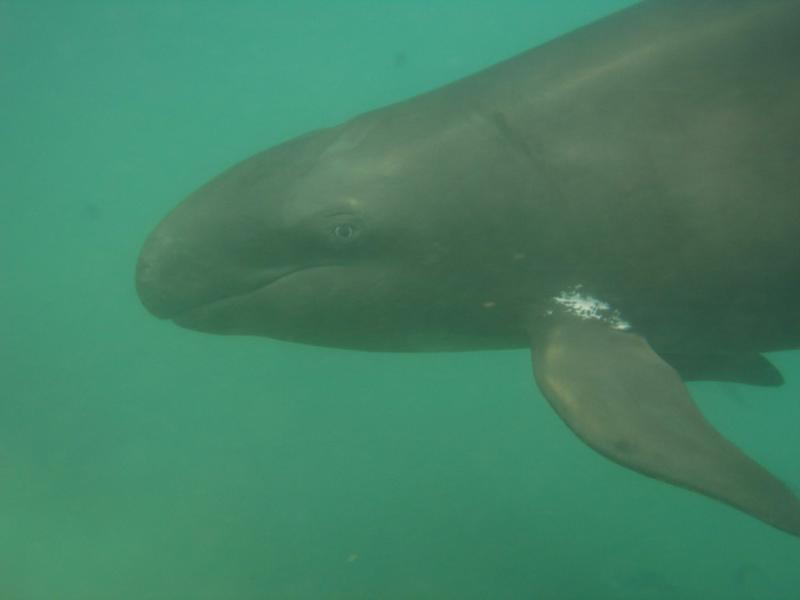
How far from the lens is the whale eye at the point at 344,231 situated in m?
4.98

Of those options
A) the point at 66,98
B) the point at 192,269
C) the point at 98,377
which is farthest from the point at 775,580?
the point at 66,98

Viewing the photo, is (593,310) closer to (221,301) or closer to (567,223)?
(567,223)

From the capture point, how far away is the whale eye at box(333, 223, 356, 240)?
4984 millimetres

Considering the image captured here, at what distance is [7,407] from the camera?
21.7 m

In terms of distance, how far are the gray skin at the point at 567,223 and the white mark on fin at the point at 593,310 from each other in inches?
0.6

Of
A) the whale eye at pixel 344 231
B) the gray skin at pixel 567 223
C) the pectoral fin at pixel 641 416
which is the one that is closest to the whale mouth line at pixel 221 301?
the gray skin at pixel 567 223

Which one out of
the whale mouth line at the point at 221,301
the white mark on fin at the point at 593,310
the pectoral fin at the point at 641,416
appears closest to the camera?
the pectoral fin at the point at 641,416

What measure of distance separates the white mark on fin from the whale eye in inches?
63.3

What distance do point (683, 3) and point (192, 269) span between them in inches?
166

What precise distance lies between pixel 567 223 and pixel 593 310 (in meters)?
0.68

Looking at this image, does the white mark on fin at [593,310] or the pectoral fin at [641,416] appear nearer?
the pectoral fin at [641,416]

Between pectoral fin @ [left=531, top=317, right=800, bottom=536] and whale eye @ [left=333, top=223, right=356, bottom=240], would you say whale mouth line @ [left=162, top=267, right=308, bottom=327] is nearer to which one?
whale eye @ [left=333, top=223, right=356, bottom=240]

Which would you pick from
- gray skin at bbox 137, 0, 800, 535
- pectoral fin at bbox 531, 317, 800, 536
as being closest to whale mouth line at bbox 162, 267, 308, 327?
gray skin at bbox 137, 0, 800, 535

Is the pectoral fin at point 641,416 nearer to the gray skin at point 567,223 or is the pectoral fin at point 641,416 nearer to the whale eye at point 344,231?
the gray skin at point 567,223
